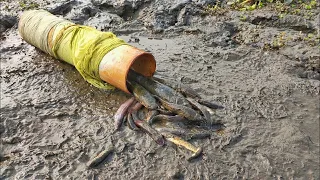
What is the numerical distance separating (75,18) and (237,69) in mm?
3950

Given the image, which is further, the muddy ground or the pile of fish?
the pile of fish

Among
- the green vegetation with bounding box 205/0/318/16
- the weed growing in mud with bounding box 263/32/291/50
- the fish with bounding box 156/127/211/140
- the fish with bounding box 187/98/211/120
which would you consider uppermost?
the green vegetation with bounding box 205/0/318/16

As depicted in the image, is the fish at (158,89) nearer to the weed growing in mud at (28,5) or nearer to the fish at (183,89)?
the fish at (183,89)

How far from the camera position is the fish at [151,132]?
4559mm

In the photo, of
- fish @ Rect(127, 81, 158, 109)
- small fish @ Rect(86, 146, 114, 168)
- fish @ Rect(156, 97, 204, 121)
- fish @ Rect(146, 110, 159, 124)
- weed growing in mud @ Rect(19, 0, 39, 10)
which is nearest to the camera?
small fish @ Rect(86, 146, 114, 168)

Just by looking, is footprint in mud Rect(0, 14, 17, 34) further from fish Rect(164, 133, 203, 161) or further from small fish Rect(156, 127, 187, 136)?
fish Rect(164, 133, 203, 161)

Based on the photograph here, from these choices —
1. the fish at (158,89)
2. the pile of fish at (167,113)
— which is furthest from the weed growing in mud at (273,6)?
the pile of fish at (167,113)

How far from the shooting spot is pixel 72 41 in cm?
588

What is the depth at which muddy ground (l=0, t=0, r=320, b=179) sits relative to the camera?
4293 mm

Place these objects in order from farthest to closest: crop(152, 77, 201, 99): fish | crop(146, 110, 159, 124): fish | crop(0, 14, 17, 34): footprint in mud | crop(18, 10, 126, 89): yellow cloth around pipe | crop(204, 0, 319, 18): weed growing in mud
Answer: crop(0, 14, 17, 34): footprint in mud → crop(204, 0, 319, 18): weed growing in mud → crop(18, 10, 126, 89): yellow cloth around pipe → crop(152, 77, 201, 99): fish → crop(146, 110, 159, 124): fish

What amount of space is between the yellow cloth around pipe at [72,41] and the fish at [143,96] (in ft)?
1.72

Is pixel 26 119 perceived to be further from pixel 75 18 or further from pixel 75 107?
pixel 75 18

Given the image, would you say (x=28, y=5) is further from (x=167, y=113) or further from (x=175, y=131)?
(x=175, y=131)

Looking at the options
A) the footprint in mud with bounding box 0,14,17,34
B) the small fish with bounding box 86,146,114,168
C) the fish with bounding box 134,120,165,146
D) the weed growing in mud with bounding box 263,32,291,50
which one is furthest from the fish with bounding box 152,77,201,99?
the footprint in mud with bounding box 0,14,17,34
